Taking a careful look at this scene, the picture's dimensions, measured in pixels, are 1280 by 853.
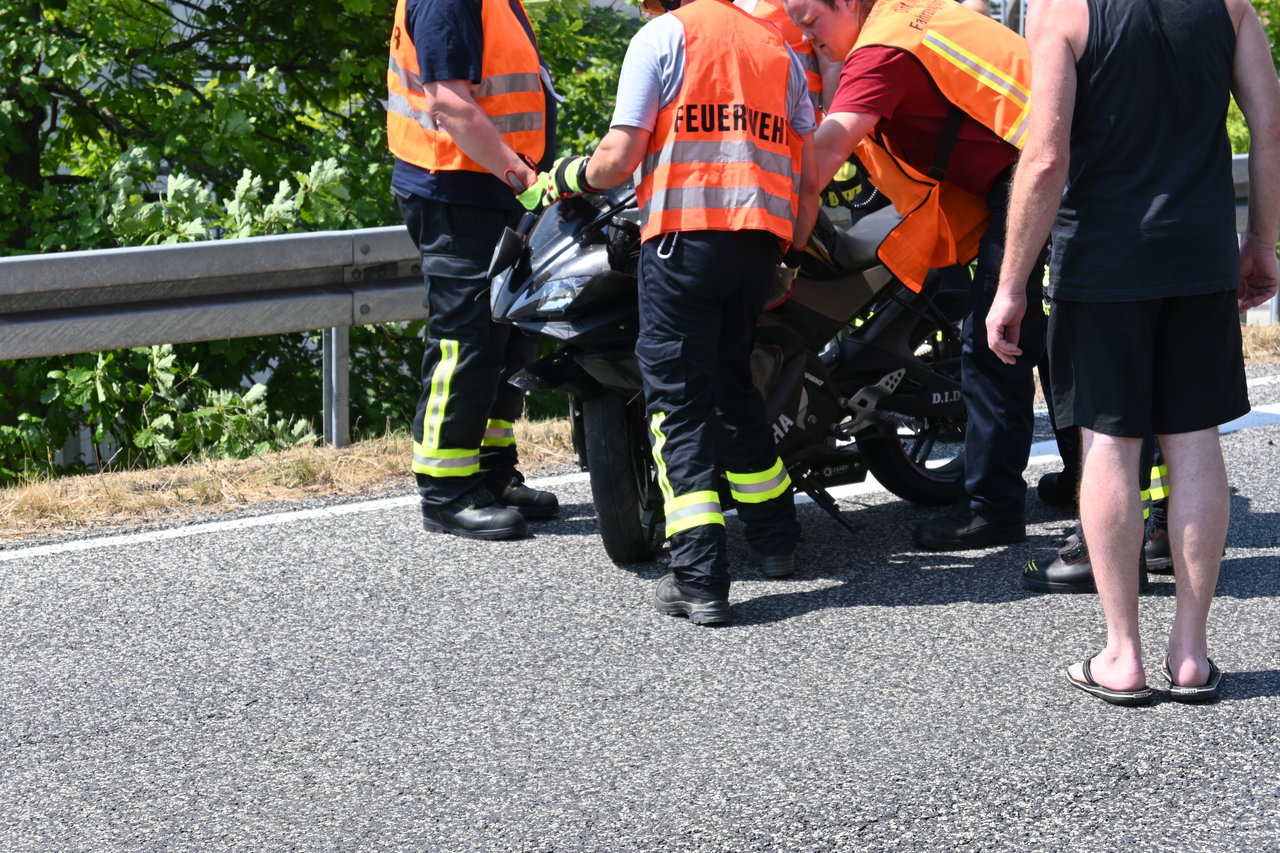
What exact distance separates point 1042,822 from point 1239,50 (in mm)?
1881

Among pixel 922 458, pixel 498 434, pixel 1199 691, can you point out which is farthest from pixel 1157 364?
pixel 498 434

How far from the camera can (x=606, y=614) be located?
476cm

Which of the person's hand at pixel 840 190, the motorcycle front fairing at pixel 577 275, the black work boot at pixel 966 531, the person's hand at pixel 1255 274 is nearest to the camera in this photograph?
the person's hand at pixel 1255 274

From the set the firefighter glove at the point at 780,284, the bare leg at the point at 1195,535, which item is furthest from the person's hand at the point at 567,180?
the bare leg at the point at 1195,535

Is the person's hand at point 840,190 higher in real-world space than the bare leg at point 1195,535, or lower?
higher

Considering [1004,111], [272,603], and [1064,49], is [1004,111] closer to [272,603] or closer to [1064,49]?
[1064,49]

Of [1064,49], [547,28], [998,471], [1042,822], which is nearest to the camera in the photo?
[1042,822]

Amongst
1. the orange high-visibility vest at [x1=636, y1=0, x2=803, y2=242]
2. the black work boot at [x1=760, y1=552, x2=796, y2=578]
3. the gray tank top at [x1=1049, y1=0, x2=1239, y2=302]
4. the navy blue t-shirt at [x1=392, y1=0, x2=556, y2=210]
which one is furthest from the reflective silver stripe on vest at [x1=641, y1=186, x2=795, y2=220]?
the navy blue t-shirt at [x1=392, y1=0, x2=556, y2=210]

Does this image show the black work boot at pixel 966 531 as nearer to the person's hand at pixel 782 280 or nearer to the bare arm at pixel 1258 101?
the person's hand at pixel 782 280

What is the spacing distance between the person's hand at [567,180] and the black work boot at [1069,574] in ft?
5.66

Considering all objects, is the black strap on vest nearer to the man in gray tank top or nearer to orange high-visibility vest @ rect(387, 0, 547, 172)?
the man in gray tank top

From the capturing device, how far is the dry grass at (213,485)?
5.84 meters

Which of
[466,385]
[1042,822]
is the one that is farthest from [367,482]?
[1042,822]

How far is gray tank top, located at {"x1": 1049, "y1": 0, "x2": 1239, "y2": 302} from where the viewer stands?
12.7 feet
